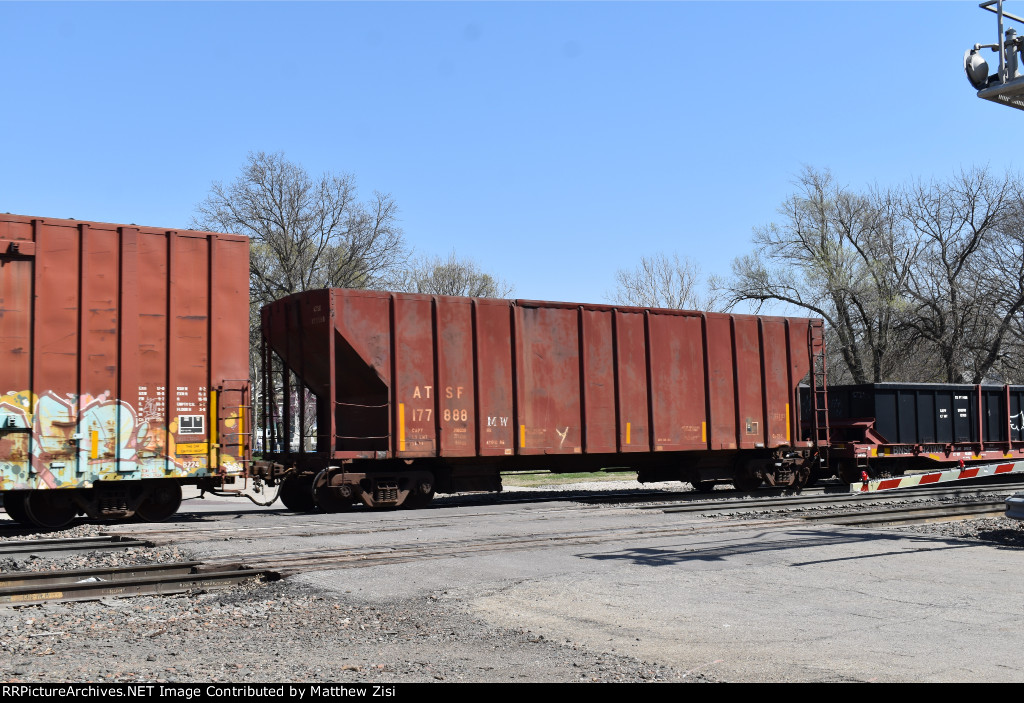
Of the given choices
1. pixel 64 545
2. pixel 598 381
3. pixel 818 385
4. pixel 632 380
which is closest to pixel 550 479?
pixel 818 385

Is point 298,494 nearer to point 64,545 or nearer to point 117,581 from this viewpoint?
point 64,545

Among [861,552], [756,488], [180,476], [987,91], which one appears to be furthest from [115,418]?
[756,488]

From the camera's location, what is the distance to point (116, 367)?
1302 centimetres

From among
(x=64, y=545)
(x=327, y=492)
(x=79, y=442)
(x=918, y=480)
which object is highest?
(x=79, y=442)

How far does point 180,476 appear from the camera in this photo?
13547mm

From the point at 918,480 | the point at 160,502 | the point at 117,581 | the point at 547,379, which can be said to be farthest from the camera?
the point at 547,379

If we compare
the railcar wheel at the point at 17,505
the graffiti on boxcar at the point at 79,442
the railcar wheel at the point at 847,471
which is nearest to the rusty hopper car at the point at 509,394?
the railcar wheel at the point at 847,471

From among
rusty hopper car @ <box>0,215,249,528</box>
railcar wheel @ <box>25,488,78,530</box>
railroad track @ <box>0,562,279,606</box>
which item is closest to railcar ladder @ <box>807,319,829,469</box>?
rusty hopper car @ <box>0,215,249,528</box>

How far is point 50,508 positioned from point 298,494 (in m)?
4.35

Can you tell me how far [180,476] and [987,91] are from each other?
11.7 m

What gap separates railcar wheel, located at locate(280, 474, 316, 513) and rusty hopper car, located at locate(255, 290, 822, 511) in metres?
0.03

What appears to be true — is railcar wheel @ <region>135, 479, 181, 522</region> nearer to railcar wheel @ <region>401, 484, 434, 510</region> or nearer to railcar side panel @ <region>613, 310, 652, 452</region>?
railcar wheel @ <region>401, 484, 434, 510</region>

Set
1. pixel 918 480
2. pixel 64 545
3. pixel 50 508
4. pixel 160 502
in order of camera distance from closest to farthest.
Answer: pixel 64 545
pixel 918 480
pixel 50 508
pixel 160 502

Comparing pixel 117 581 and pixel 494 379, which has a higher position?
pixel 494 379
